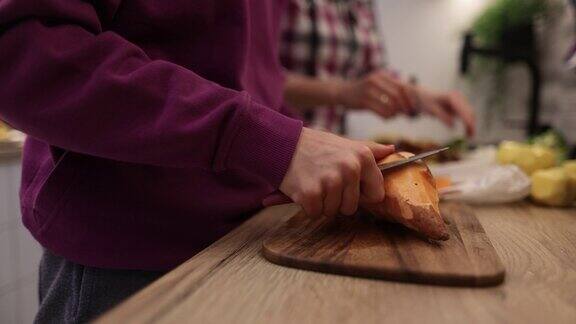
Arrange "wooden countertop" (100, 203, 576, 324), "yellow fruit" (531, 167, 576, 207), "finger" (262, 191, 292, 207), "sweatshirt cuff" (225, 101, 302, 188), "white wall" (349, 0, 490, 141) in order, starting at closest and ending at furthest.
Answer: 1. "wooden countertop" (100, 203, 576, 324)
2. "sweatshirt cuff" (225, 101, 302, 188)
3. "finger" (262, 191, 292, 207)
4. "yellow fruit" (531, 167, 576, 207)
5. "white wall" (349, 0, 490, 141)

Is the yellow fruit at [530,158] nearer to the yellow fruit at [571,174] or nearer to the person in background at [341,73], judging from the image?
the yellow fruit at [571,174]

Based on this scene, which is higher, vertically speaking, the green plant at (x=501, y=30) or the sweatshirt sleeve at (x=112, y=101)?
the sweatshirt sleeve at (x=112, y=101)

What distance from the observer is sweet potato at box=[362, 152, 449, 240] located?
593mm

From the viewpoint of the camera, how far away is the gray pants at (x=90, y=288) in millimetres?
652

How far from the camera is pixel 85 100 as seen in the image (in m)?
0.50

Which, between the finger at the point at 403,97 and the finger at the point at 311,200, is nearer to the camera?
the finger at the point at 311,200

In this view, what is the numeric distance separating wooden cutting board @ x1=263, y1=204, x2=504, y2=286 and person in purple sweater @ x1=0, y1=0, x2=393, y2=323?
5 cm

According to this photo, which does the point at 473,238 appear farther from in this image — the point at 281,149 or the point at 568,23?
the point at 568,23

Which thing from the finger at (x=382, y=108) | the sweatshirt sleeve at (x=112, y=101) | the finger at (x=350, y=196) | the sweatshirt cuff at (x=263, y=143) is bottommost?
the finger at (x=382, y=108)

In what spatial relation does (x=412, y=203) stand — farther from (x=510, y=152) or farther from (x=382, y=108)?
(x=382, y=108)

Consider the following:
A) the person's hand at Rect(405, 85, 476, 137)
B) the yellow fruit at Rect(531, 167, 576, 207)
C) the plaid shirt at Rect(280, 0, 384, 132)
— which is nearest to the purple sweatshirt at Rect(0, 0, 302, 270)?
the yellow fruit at Rect(531, 167, 576, 207)

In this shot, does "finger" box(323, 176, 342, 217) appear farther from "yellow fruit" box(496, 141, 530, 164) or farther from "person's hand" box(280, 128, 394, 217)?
"yellow fruit" box(496, 141, 530, 164)

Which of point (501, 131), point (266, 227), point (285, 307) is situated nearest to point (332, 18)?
point (501, 131)

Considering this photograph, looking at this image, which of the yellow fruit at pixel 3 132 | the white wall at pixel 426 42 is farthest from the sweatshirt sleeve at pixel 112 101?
the white wall at pixel 426 42
